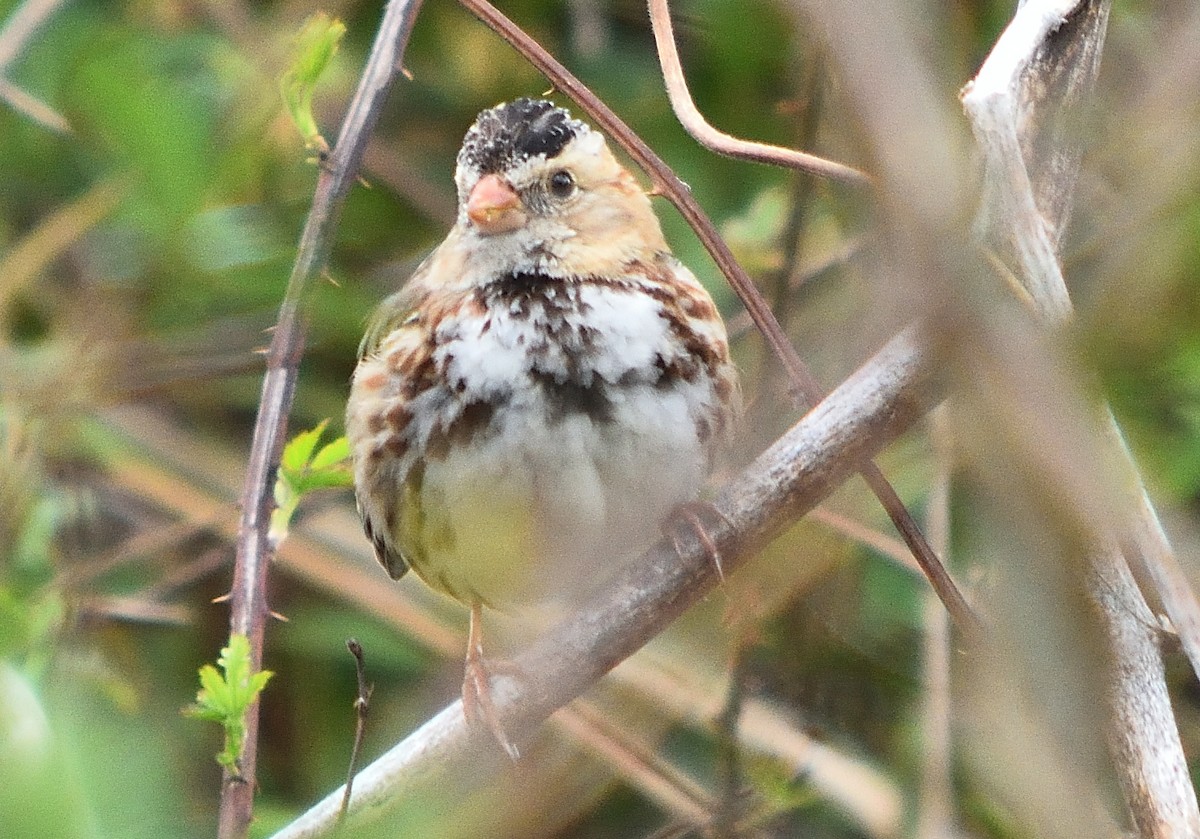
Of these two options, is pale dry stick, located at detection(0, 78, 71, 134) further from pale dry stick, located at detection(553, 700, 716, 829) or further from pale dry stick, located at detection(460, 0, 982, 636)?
pale dry stick, located at detection(553, 700, 716, 829)

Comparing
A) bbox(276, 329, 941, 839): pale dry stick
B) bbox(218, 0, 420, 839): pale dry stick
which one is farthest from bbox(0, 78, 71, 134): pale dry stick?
bbox(276, 329, 941, 839): pale dry stick

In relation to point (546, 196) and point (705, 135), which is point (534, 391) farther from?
point (705, 135)

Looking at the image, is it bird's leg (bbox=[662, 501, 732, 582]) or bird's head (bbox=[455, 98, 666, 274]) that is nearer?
bird's leg (bbox=[662, 501, 732, 582])

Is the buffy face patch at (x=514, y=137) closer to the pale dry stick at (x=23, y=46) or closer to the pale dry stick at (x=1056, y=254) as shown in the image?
the pale dry stick at (x=1056, y=254)

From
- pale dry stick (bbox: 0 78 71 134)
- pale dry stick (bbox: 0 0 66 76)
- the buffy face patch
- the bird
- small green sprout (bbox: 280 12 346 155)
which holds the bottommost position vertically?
the bird

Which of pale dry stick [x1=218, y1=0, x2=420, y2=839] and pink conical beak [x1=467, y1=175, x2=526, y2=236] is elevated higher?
pink conical beak [x1=467, y1=175, x2=526, y2=236]

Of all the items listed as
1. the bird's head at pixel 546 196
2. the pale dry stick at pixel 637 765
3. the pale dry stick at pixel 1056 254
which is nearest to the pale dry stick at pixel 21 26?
the bird's head at pixel 546 196

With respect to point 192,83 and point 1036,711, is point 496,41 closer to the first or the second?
point 192,83
